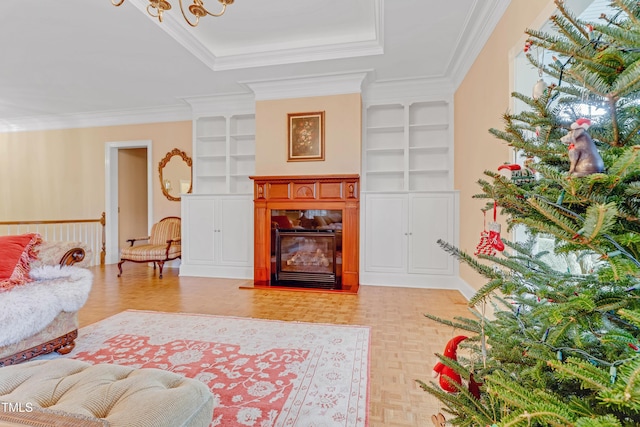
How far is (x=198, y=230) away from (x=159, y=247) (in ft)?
2.15

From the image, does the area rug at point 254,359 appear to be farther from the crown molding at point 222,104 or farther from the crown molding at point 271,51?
the crown molding at point 222,104

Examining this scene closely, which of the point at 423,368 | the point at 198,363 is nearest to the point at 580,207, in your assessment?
the point at 423,368

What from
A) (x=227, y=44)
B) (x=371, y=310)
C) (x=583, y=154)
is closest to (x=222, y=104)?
(x=227, y=44)

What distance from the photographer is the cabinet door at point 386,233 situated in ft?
13.9

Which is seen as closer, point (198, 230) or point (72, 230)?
point (198, 230)

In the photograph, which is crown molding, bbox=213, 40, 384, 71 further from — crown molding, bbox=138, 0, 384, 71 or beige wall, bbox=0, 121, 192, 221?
beige wall, bbox=0, 121, 192, 221

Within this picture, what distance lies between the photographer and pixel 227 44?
12.0 feet

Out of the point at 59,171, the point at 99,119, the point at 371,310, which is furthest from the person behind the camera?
the point at 59,171

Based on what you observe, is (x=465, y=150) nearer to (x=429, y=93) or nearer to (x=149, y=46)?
(x=429, y=93)

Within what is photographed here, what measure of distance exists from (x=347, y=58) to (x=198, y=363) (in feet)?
11.2

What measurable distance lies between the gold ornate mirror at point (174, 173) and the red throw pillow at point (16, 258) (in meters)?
3.01

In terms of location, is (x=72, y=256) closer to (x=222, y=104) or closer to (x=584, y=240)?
(x=584, y=240)

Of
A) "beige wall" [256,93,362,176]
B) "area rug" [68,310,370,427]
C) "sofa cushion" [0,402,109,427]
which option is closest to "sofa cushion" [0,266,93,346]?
"area rug" [68,310,370,427]

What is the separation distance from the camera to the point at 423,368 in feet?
6.50
